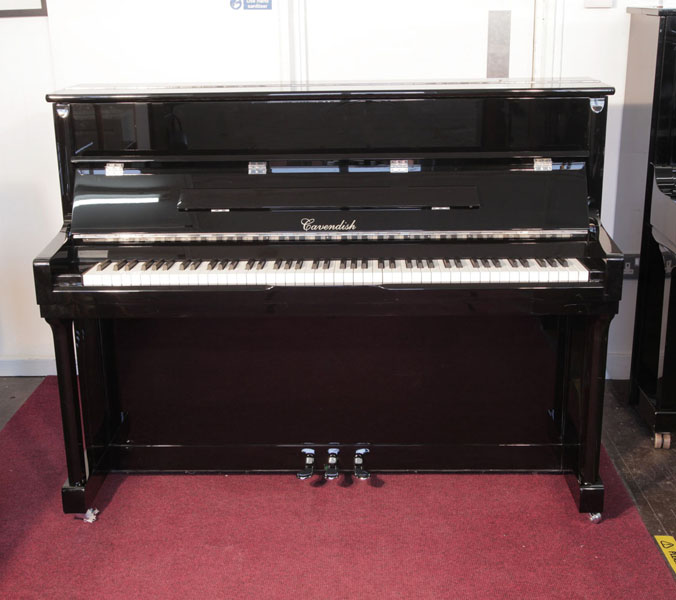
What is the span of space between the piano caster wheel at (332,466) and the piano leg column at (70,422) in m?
0.72

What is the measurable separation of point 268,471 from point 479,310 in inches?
36.3

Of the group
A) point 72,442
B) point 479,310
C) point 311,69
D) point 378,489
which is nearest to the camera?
point 479,310

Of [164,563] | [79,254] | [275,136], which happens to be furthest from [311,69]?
[164,563]

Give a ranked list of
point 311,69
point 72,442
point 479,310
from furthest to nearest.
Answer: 1. point 311,69
2. point 72,442
3. point 479,310

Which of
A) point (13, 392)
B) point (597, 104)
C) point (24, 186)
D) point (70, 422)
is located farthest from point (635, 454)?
point (24, 186)

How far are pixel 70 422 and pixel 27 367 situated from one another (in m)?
1.24

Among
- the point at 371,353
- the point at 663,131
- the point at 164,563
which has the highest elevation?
the point at 663,131

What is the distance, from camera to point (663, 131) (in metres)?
2.72

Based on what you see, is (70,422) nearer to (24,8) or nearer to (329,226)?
(329,226)

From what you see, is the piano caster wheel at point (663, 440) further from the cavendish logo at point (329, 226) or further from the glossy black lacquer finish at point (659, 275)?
the cavendish logo at point (329, 226)

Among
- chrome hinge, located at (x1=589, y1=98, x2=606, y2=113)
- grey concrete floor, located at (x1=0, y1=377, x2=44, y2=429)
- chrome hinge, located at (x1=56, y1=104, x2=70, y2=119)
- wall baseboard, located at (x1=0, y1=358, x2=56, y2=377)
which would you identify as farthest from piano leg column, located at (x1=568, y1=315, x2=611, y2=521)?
wall baseboard, located at (x1=0, y1=358, x2=56, y2=377)

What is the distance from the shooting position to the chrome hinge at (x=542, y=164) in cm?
234

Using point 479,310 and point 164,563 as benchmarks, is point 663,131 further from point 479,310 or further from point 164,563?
point 164,563

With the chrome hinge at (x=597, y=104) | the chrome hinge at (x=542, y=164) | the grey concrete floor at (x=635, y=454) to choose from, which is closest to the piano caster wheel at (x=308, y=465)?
the grey concrete floor at (x=635, y=454)
